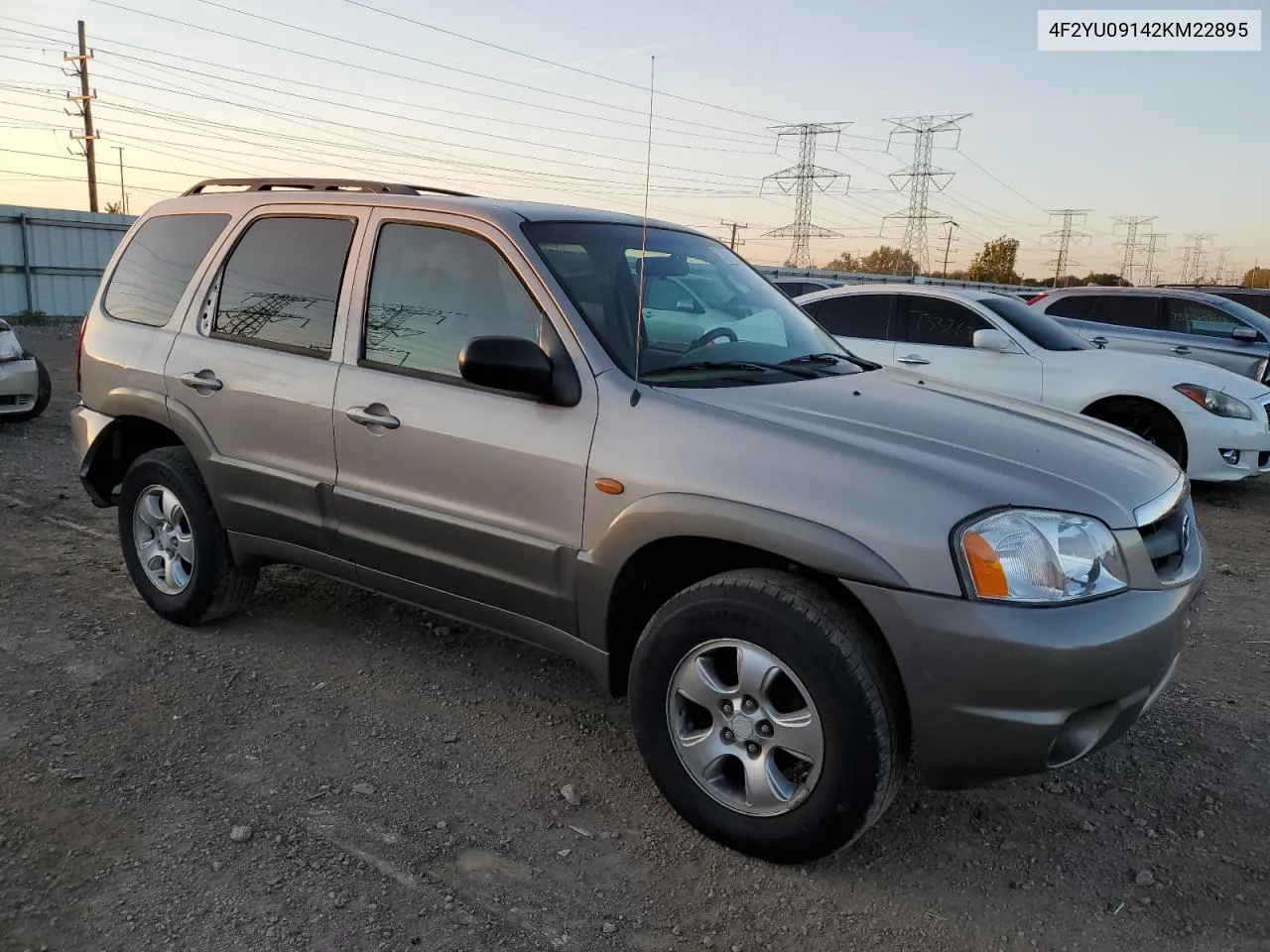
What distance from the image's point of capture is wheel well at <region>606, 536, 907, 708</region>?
2889 millimetres

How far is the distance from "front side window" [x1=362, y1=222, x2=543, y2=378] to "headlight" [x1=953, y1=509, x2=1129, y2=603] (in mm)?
1560

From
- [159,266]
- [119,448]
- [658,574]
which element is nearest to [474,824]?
[658,574]

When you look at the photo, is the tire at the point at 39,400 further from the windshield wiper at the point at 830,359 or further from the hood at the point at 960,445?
the hood at the point at 960,445

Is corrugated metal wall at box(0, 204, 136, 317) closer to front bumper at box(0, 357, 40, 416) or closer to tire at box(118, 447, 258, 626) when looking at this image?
front bumper at box(0, 357, 40, 416)

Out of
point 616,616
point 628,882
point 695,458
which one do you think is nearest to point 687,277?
point 695,458

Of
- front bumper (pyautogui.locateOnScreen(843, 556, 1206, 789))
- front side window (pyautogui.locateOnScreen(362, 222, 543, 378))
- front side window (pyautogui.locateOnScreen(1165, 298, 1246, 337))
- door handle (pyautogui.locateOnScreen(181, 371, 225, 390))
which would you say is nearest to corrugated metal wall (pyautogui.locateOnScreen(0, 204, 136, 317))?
door handle (pyautogui.locateOnScreen(181, 371, 225, 390))

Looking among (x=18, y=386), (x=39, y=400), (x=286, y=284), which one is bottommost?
(x=39, y=400)

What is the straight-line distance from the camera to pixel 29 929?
8.15 feet

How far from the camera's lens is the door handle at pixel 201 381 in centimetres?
404

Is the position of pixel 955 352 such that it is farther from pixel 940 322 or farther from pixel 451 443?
pixel 451 443

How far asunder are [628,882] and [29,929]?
1.54 metres

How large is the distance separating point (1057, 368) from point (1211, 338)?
4347mm

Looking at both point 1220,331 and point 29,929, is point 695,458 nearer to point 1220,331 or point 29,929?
point 29,929

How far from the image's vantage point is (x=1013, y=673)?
2.41 metres
